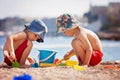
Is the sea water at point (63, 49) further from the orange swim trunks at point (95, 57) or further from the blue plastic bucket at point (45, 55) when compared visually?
the blue plastic bucket at point (45, 55)

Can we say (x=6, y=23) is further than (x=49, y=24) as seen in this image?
Yes

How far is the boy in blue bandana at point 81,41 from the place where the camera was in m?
3.46

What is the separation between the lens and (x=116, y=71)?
311cm

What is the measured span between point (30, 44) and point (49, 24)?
1625cm

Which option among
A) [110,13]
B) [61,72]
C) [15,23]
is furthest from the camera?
[110,13]

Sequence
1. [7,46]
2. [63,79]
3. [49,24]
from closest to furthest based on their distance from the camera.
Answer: [63,79], [7,46], [49,24]

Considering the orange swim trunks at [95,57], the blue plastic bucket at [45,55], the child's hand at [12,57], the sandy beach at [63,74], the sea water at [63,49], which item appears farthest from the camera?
the sea water at [63,49]

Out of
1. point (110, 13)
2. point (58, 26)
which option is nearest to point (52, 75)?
point (58, 26)

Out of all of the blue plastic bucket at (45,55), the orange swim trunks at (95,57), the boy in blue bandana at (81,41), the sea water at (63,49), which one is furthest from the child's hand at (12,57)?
the sea water at (63,49)

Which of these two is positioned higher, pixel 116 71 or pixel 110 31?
pixel 116 71

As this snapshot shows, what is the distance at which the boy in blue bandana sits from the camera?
11.3 ft

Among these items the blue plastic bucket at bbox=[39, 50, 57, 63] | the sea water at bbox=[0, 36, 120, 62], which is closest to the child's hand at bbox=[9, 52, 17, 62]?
the blue plastic bucket at bbox=[39, 50, 57, 63]

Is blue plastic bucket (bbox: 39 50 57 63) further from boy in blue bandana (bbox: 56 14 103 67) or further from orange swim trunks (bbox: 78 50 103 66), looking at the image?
orange swim trunks (bbox: 78 50 103 66)

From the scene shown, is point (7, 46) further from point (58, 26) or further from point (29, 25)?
point (58, 26)
